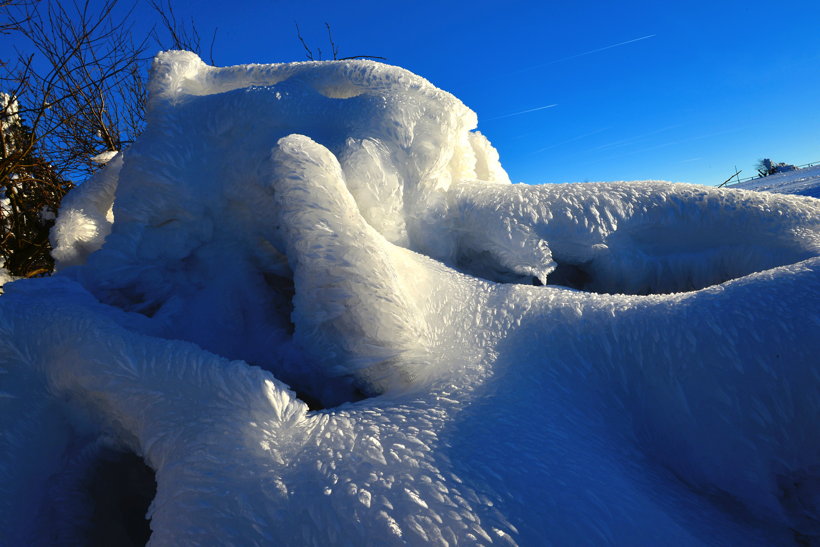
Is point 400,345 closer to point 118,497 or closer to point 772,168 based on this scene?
point 118,497

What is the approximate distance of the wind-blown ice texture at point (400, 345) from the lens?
41cm

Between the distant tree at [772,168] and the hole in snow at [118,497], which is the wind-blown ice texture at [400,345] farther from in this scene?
the distant tree at [772,168]

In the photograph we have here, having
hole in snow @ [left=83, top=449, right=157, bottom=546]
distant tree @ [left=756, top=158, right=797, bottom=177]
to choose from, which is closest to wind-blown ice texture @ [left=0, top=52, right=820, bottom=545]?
hole in snow @ [left=83, top=449, right=157, bottom=546]

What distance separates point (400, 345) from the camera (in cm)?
58

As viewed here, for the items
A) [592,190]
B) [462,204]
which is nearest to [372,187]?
[462,204]

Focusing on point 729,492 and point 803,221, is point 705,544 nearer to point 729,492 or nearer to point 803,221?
point 729,492

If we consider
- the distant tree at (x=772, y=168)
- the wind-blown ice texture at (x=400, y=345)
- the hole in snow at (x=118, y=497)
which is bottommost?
the hole in snow at (x=118, y=497)

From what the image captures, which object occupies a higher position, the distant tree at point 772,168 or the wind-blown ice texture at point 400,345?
the distant tree at point 772,168

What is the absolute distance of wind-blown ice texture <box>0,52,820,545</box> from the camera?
0.41 meters

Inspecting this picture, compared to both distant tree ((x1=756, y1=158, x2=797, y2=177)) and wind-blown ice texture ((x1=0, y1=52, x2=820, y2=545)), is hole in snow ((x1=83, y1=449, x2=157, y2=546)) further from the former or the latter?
distant tree ((x1=756, y1=158, x2=797, y2=177))

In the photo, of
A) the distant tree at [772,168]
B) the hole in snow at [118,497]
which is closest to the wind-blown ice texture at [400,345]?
the hole in snow at [118,497]

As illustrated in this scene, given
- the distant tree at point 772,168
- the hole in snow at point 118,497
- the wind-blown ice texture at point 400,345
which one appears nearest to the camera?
the wind-blown ice texture at point 400,345

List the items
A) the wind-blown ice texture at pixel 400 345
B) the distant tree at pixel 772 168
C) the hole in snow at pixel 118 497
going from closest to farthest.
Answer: the wind-blown ice texture at pixel 400 345 < the hole in snow at pixel 118 497 < the distant tree at pixel 772 168

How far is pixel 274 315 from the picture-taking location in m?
0.80
